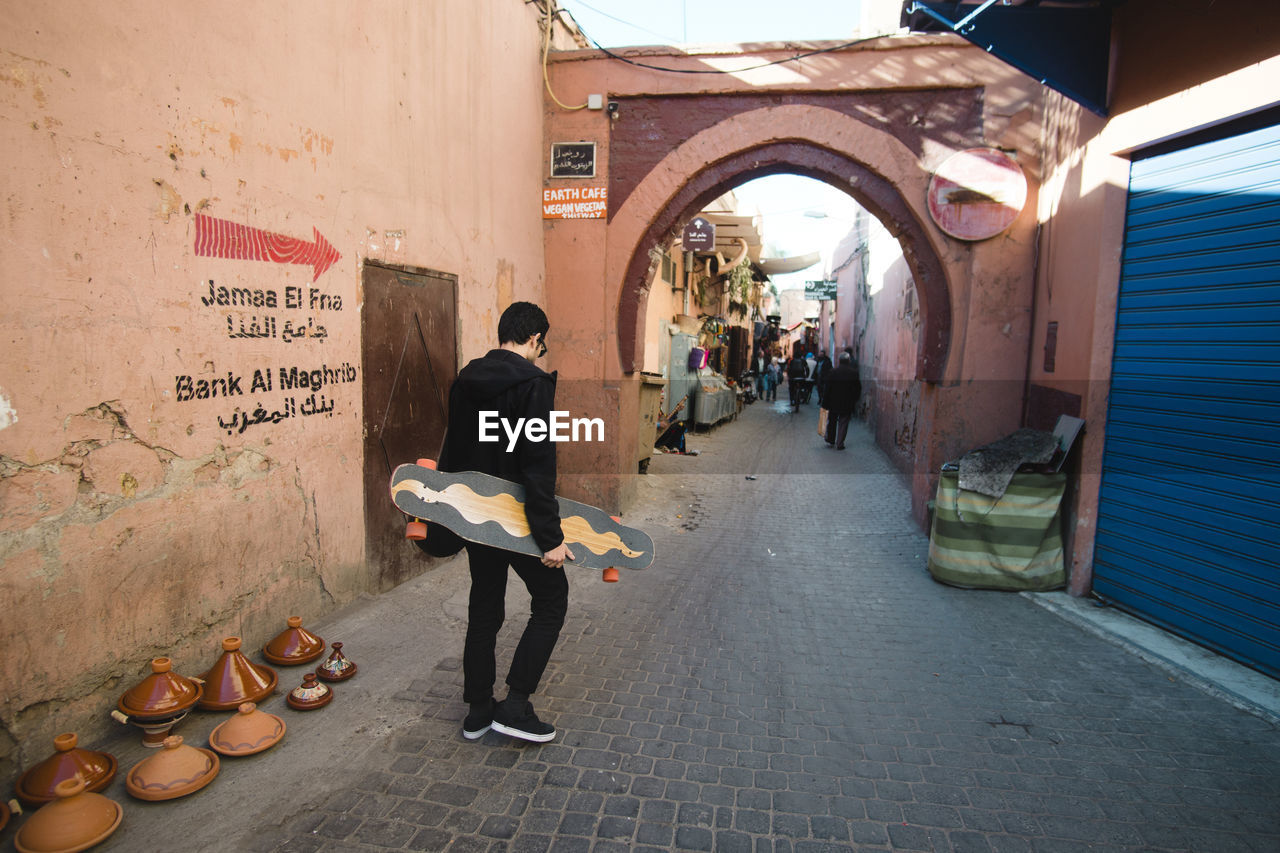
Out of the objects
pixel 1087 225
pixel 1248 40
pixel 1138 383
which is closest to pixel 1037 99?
pixel 1087 225

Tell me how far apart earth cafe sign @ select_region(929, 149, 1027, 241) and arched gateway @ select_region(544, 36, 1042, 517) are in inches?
4.2

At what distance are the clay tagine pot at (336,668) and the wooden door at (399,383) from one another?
1.14 meters

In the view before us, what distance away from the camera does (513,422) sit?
9.51 ft

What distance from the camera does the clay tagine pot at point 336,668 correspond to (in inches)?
140

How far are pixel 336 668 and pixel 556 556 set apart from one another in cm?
158

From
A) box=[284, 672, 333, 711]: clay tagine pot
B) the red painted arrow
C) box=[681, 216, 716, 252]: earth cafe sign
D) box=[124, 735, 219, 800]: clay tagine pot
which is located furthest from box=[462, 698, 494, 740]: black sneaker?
box=[681, 216, 716, 252]: earth cafe sign

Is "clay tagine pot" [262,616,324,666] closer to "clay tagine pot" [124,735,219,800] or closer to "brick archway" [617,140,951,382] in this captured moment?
"clay tagine pot" [124,735,219,800]

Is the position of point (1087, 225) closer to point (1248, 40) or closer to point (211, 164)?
point (1248, 40)

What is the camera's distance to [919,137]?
670cm

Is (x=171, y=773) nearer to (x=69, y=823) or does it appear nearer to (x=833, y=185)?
(x=69, y=823)

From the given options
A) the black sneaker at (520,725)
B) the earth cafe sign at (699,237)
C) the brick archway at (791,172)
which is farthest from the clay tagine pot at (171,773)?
the earth cafe sign at (699,237)

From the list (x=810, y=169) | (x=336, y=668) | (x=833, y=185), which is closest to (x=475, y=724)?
(x=336, y=668)

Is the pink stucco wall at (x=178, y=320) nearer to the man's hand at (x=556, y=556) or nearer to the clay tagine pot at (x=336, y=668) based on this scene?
the clay tagine pot at (x=336, y=668)

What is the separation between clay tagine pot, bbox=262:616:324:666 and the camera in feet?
12.0
